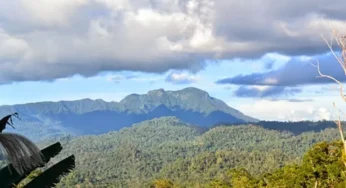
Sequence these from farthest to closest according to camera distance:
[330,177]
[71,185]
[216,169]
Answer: [216,169] < [71,185] < [330,177]

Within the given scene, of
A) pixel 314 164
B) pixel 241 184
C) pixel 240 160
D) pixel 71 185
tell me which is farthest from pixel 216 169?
pixel 314 164

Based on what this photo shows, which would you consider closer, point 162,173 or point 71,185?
point 71,185

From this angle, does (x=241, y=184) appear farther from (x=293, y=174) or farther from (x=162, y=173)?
(x=162, y=173)

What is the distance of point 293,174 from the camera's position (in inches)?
1900

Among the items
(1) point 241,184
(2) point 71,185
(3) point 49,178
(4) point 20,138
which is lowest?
(2) point 71,185

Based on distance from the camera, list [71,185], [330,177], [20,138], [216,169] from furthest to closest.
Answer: [216,169] < [71,185] < [330,177] < [20,138]

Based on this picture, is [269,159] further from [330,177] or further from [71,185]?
[330,177]

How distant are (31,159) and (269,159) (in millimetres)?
183817

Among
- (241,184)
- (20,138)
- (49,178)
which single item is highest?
(20,138)

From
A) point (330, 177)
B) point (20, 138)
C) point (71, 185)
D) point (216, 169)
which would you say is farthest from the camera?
point (216, 169)

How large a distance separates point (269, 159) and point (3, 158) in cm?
18393

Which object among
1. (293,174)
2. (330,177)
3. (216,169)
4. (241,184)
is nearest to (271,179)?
(241,184)

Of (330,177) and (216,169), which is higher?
(330,177)

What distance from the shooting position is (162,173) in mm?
187000
